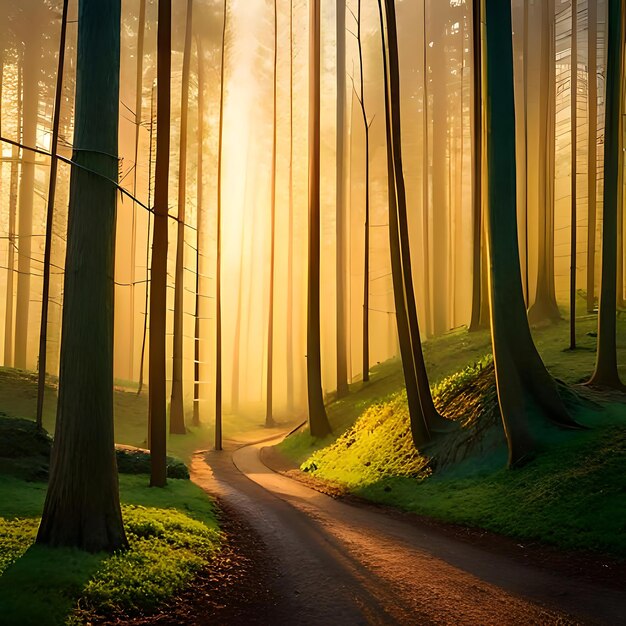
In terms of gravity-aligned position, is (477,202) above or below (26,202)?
below

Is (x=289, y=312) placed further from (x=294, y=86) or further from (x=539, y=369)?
(x=539, y=369)

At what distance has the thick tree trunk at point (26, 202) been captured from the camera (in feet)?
83.1

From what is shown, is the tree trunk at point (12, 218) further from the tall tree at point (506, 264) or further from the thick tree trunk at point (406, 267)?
the tall tree at point (506, 264)

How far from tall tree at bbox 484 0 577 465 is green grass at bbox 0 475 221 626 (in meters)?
6.44

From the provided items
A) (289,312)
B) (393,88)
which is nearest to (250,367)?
(289,312)

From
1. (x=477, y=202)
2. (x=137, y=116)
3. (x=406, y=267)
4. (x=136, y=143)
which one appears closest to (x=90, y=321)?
(x=406, y=267)

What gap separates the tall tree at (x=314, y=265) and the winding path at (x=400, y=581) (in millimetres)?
8567

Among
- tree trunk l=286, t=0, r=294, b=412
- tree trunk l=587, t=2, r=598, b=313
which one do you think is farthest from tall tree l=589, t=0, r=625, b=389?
tree trunk l=286, t=0, r=294, b=412

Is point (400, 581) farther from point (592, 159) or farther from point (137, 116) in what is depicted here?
point (137, 116)

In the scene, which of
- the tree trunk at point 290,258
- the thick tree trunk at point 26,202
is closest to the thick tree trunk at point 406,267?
the tree trunk at point 290,258

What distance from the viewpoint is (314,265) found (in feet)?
58.5

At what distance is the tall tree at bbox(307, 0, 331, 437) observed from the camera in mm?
17922

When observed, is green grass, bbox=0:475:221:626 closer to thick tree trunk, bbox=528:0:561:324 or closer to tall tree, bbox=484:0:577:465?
tall tree, bbox=484:0:577:465

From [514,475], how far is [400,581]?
4376 mm
